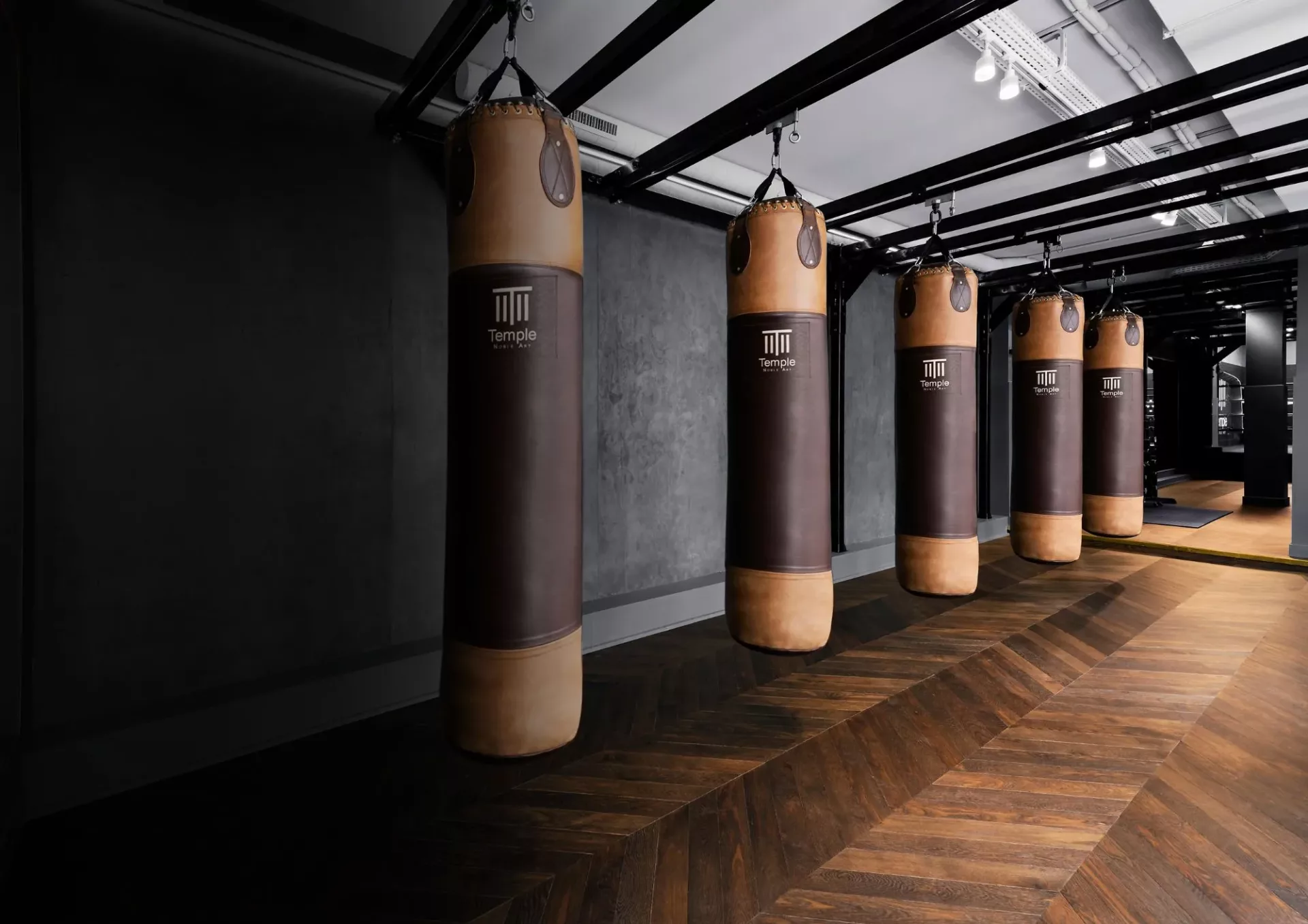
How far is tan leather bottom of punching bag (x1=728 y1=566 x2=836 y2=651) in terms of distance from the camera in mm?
1822

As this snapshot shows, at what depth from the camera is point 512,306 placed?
4.19 ft

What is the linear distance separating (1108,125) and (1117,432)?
149 cm

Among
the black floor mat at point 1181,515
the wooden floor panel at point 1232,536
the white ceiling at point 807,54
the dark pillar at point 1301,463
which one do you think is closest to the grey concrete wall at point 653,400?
the white ceiling at point 807,54

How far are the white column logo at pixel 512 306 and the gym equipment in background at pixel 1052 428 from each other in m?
2.32

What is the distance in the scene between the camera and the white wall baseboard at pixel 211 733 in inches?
78.9

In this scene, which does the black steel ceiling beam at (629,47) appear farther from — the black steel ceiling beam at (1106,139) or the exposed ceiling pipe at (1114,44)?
the exposed ceiling pipe at (1114,44)

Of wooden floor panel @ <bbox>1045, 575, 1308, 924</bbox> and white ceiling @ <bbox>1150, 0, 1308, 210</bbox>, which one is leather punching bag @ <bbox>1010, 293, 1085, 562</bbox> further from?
white ceiling @ <bbox>1150, 0, 1308, 210</bbox>

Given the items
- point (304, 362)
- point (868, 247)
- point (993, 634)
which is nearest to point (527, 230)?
point (304, 362)

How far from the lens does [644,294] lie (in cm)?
362

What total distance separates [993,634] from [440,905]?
3165 millimetres

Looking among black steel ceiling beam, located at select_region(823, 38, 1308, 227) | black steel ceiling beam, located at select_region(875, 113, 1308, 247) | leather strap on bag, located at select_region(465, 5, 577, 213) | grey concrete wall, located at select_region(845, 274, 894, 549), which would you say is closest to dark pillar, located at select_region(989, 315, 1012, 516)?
grey concrete wall, located at select_region(845, 274, 894, 549)

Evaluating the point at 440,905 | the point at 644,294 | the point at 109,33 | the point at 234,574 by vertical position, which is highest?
the point at 109,33

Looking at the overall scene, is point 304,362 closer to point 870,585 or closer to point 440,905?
point 440,905

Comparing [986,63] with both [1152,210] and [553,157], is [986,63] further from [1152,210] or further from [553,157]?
[553,157]
